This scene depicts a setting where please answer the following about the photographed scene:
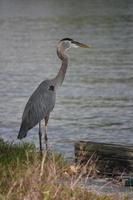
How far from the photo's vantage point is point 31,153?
39.4ft

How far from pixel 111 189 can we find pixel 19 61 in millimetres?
30810

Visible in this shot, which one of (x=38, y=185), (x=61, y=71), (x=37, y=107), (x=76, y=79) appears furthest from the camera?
(x=76, y=79)

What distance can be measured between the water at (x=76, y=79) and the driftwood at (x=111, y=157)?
511 cm

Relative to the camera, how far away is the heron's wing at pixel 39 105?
13828 mm

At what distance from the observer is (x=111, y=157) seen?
12.7 metres

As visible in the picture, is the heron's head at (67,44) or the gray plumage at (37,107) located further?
the heron's head at (67,44)

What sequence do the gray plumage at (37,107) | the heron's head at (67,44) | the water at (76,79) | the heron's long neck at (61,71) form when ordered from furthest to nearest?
1. the water at (76,79)
2. the heron's head at (67,44)
3. the heron's long neck at (61,71)
4. the gray plumage at (37,107)

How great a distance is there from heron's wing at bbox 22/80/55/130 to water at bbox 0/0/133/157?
150 inches

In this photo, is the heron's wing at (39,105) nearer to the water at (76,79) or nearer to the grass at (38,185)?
the grass at (38,185)

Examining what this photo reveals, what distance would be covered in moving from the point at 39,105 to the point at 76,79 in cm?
1952

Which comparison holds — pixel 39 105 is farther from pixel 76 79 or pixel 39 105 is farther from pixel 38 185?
pixel 76 79

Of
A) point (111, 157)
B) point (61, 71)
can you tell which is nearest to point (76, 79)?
point (61, 71)

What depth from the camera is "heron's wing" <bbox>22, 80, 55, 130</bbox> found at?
45.4 feet

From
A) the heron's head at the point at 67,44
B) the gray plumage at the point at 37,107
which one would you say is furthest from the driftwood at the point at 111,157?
the heron's head at the point at 67,44
